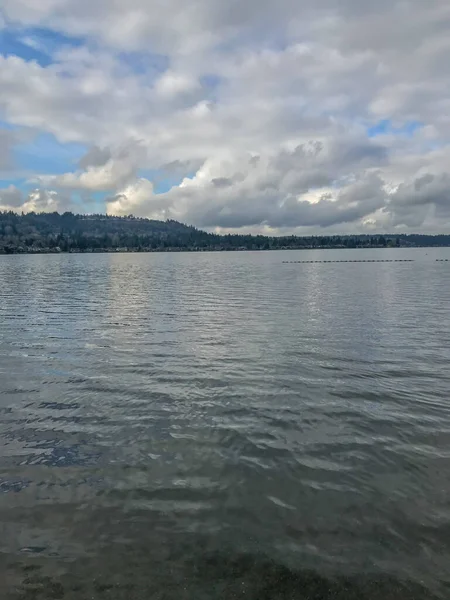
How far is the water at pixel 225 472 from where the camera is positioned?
30.5 feet

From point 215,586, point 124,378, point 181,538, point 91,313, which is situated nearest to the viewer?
point 215,586

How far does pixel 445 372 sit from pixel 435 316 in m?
21.3

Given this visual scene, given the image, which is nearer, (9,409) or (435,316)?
(9,409)

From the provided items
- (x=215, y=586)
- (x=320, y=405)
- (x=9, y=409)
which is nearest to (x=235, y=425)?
(x=320, y=405)

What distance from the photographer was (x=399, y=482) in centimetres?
1269

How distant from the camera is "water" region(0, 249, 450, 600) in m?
9.30

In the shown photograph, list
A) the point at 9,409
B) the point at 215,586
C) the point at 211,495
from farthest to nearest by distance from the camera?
the point at 9,409 < the point at 211,495 < the point at 215,586

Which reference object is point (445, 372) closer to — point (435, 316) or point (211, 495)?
point (211, 495)

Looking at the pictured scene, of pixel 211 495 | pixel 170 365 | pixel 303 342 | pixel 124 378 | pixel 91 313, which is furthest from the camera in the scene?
pixel 91 313

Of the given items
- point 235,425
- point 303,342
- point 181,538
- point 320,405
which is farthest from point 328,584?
point 303,342

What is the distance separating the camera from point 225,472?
1327cm

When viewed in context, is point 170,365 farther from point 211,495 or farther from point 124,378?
point 211,495

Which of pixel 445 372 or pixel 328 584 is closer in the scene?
pixel 328 584

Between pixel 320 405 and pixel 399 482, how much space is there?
625cm
